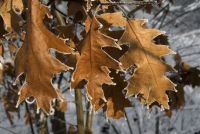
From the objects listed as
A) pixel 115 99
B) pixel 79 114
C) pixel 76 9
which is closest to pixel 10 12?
pixel 76 9

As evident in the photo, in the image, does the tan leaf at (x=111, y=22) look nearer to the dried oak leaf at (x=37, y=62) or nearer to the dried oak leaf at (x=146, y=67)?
the dried oak leaf at (x=146, y=67)

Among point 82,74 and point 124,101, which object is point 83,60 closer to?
point 82,74

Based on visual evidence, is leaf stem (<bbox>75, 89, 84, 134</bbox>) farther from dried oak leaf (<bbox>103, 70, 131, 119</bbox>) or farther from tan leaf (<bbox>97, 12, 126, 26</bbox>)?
tan leaf (<bbox>97, 12, 126, 26</bbox>)

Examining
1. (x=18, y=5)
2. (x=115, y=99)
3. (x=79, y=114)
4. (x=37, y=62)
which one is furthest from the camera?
(x=79, y=114)

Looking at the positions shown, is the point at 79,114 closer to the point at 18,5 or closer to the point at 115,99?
the point at 115,99

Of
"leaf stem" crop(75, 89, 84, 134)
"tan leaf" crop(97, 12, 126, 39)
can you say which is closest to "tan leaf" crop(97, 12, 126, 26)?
"tan leaf" crop(97, 12, 126, 39)

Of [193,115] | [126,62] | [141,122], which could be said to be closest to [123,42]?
[126,62]
